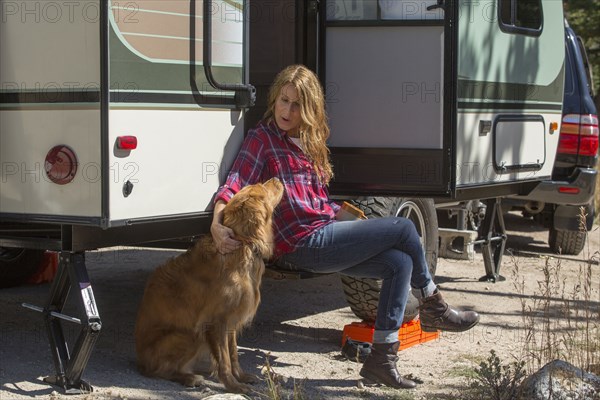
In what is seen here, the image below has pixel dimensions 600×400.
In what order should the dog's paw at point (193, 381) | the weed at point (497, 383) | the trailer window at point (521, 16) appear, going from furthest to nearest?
the trailer window at point (521, 16), the dog's paw at point (193, 381), the weed at point (497, 383)

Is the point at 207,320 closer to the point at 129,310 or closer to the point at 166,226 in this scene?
the point at 166,226

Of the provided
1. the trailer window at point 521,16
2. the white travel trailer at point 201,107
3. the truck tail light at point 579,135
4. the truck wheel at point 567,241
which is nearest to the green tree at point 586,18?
the truck wheel at point 567,241

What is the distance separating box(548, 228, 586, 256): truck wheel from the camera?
9875 millimetres

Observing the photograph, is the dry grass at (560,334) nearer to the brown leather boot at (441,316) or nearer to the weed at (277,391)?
the brown leather boot at (441,316)

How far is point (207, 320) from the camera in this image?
15.6 feet

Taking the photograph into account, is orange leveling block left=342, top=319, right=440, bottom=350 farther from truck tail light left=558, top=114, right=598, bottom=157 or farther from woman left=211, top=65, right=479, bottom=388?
truck tail light left=558, top=114, right=598, bottom=157

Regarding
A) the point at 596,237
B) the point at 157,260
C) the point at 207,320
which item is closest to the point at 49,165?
the point at 207,320

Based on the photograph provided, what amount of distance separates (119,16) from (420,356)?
277 centimetres

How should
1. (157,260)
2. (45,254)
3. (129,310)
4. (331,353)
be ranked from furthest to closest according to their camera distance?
(157,260)
(45,254)
(129,310)
(331,353)

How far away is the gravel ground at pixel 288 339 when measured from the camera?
4.89 metres

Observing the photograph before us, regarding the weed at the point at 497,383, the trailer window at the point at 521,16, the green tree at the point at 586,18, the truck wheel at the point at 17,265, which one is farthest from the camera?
the green tree at the point at 586,18

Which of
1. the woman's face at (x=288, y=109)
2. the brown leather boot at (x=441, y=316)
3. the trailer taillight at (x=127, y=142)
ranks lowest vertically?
the brown leather boot at (x=441, y=316)

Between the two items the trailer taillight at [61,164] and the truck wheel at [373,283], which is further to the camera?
the truck wheel at [373,283]

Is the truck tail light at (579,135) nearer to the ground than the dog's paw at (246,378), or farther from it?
farther from it
